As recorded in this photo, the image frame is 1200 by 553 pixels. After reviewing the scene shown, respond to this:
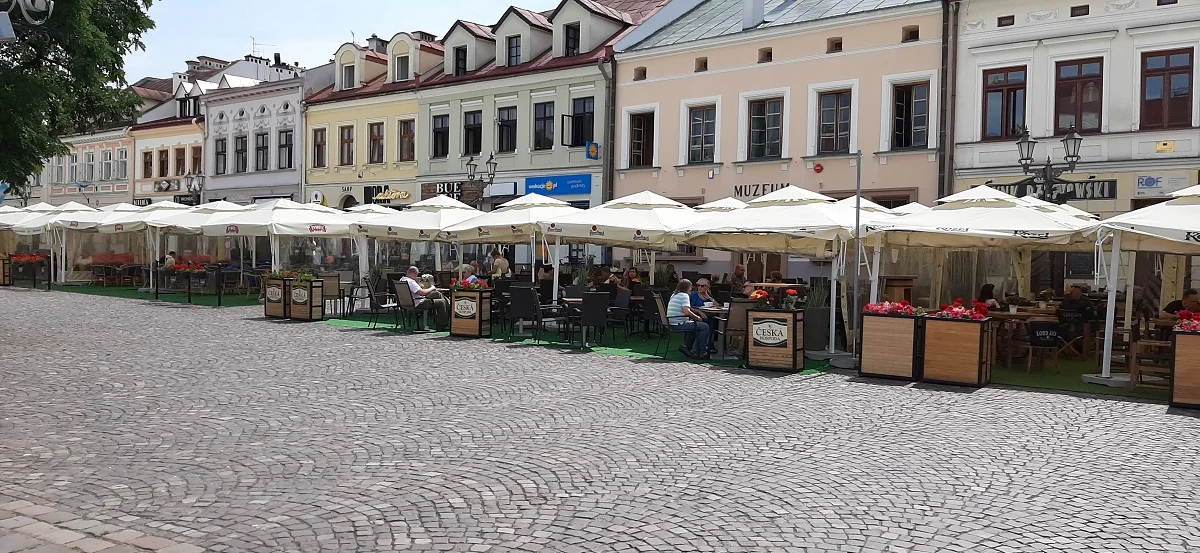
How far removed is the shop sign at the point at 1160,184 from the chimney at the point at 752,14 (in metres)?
11.2

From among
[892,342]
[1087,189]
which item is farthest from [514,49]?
[892,342]

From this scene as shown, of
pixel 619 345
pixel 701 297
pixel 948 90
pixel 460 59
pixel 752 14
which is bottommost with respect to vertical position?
pixel 619 345

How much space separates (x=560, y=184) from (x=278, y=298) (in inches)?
496

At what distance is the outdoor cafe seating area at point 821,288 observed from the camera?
40.9 ft

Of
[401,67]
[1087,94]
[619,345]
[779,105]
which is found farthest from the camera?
[401,67]

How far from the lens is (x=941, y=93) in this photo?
23672 mm

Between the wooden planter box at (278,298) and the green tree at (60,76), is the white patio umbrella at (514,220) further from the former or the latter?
the green tree at (60,76)

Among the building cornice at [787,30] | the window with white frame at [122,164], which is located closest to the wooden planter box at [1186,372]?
the building cornice at [787,30]

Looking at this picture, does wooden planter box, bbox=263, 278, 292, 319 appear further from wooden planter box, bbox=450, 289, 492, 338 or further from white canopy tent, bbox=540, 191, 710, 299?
white canopy tent, bbox=540, 191, 710, 299

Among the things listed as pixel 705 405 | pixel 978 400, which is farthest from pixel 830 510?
pixel 978 400

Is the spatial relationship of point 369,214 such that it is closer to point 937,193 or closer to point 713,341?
point 713,341

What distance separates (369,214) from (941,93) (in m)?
14.2

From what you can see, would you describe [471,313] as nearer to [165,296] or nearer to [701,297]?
[701,297]

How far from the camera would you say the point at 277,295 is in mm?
20797
